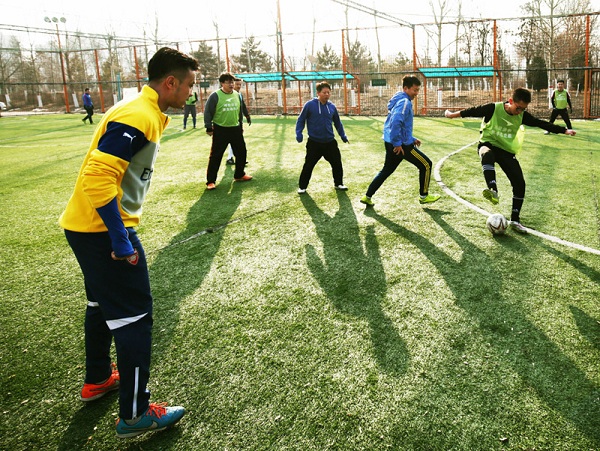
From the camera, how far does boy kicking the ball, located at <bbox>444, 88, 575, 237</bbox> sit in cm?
564

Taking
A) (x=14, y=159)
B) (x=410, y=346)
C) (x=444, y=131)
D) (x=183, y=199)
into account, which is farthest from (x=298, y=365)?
(x=444, y=131)

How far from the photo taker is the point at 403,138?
6480mm

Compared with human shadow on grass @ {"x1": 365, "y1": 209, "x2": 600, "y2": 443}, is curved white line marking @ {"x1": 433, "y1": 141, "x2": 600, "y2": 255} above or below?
above

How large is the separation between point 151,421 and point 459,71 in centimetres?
2091

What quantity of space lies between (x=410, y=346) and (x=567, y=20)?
22.4 metres

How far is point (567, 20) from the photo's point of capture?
19484 mm

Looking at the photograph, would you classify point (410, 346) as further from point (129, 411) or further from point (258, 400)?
point (129, 411)

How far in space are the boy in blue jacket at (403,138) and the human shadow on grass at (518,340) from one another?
5.87 ft

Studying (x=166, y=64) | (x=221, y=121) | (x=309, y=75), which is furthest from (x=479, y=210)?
(x=309, y=75)

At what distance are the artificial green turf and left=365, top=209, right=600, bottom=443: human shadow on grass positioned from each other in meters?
0.01

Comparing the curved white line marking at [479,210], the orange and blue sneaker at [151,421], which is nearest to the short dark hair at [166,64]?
the orange and blue sneaker at [151,421]

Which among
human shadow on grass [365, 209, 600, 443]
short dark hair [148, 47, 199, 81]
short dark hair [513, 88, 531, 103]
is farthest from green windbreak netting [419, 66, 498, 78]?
short dark hair [148, 47, 199, 81]

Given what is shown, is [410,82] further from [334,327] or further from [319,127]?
[334,327]

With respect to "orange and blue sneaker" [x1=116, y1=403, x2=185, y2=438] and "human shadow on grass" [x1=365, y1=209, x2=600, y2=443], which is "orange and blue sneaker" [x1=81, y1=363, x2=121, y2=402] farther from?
"human shadow on grass" [x1=365, y1=209, x2=600, y2=443]
